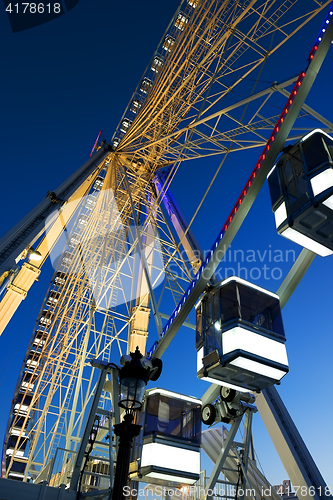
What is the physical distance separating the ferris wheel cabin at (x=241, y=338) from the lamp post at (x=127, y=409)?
1592mm

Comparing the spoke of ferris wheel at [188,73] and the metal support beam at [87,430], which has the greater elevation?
the spoke of ferris wheel at [188,73]

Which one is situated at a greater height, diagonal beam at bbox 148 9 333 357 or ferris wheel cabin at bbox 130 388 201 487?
diagonal beam at bbox 148 9 333 357

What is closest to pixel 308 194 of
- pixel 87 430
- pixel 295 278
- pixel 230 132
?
pixel 295 278

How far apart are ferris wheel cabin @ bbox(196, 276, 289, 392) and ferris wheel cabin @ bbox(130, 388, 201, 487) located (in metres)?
1.49

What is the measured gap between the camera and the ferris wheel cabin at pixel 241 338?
6.57 meters

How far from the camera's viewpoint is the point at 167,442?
25.3 ft

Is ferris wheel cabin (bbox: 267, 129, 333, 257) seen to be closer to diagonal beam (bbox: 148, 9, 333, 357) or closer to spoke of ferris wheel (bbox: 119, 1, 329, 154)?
diagonal beam (bbox: 148, 9, 333, 357)

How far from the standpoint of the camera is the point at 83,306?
24578mm

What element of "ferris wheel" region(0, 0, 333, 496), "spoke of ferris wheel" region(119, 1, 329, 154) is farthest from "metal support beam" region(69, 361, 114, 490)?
"spoke of ferris wheel" region(119, 1, 329, 154)

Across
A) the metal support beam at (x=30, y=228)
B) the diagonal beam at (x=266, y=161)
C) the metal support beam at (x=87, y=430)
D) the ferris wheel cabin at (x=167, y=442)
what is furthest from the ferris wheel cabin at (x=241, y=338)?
the metal support beam at (x=30, y=228)

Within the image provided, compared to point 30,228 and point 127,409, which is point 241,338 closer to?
point 127,409

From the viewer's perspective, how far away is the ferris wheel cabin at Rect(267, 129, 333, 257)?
581 cm

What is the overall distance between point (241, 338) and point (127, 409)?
2.21 metres

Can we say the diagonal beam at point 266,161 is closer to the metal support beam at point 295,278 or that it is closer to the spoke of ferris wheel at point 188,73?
the metal support beam at point 295,278
